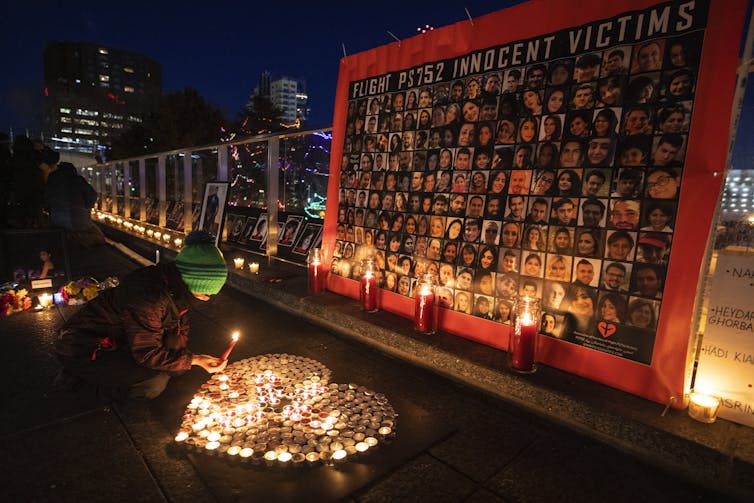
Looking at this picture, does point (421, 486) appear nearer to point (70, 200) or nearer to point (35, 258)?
point (35, 258)

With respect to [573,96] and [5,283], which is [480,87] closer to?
[573,96]

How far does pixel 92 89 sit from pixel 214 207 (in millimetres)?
88325

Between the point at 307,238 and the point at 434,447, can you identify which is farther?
the point at 307,238

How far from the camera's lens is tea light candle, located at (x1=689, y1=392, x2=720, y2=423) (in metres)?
2.36

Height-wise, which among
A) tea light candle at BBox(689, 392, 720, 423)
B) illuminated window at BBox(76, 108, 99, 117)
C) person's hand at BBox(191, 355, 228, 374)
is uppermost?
illuminated window at BBox(76, 108, 99, 117)

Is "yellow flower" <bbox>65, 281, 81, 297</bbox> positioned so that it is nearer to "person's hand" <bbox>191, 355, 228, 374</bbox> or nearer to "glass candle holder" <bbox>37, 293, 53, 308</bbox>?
"glass candle holder" <bbox>37, 293, 53, 308</bbox>

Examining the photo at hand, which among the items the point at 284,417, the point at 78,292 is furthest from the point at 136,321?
the point at 78,292

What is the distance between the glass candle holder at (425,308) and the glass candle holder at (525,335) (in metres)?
0.90

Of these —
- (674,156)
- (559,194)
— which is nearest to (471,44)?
(559,194)

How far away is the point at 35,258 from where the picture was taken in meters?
5.64

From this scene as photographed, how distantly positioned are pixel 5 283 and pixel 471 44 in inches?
264

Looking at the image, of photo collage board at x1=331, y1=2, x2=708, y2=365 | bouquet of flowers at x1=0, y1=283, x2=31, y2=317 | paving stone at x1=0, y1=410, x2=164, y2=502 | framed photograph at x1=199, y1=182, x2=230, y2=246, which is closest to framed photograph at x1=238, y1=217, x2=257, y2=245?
framed photograph at x1=199, y1=182, x2=230, y2=246

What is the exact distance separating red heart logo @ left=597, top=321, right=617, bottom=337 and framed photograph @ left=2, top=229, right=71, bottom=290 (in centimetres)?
688

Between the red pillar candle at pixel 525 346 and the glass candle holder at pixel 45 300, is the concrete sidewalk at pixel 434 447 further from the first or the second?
the glass candle holder at pixel 45 300
